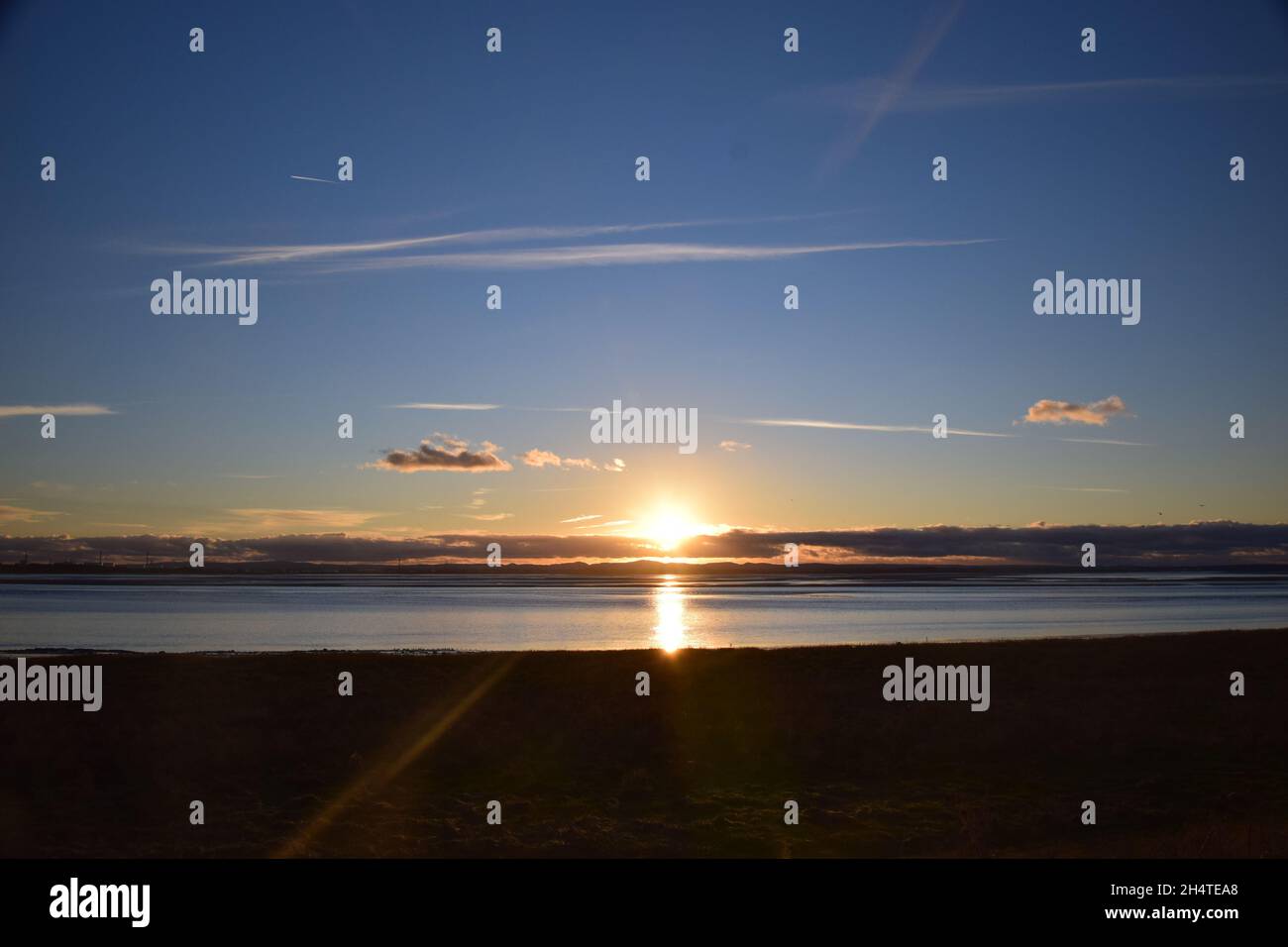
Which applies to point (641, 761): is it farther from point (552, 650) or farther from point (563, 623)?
point (563, 623)

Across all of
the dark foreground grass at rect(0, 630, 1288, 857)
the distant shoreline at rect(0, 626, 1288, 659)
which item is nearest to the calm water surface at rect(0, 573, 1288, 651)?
the distant shoreline at rect(0, 626, 1288, 659)

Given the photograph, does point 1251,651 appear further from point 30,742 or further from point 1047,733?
point 30,742

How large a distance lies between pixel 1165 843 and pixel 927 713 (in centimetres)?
995

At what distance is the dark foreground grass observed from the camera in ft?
43.6

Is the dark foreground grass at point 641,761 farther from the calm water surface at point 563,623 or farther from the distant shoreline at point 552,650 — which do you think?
the calm water surface at point 563,623

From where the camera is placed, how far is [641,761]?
18.3 metres

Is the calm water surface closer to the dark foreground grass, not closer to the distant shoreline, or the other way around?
the distant shoreline

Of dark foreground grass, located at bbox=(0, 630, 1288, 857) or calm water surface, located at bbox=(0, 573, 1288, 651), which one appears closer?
dark foreground grass, located at bbox=(0, 630, 1288, 857)

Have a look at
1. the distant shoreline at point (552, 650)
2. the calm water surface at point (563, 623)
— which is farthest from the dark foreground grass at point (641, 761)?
the calm water surface at point (563, 623)

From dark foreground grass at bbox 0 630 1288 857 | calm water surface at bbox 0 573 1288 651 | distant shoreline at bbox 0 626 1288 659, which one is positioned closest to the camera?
dark foreground grass at bbox 0 630 1288 857

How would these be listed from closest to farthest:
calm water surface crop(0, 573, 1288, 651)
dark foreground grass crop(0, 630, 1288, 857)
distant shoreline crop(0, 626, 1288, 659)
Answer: dark foreground grass crop(0, 630, 1288, 857) → distant shoreline crop(0, 626, 1288, 659) → calm water surface crop(0, 573, 1288, 651)

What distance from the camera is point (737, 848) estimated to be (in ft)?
42.7

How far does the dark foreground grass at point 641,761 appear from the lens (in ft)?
43.6
